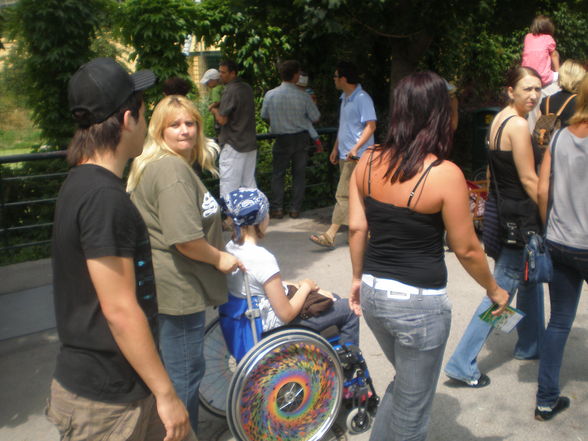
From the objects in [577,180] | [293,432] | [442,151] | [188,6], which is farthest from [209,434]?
[188,6]

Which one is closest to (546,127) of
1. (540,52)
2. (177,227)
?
(540,52)

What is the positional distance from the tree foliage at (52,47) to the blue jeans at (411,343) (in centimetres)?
822

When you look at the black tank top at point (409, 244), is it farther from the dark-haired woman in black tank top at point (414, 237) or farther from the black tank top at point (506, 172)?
the black tank top at point (506, 172)

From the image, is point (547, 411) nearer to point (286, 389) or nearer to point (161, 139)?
point (286, 389)

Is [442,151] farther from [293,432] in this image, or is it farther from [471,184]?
[471,184]

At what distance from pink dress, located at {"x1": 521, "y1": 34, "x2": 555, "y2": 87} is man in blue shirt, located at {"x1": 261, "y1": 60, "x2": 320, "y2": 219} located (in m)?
2.63

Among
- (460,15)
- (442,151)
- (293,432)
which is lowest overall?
(293,432)

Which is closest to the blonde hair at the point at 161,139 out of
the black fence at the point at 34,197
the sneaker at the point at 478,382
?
the sneaker at the point at 478,382

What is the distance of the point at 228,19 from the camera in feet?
39.1

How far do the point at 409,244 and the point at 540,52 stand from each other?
598cm

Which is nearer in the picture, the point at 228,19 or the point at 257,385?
the point at 257,385

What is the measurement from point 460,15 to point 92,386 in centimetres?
663

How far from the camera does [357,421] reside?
3.39m

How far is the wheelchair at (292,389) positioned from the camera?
9.68 ft
